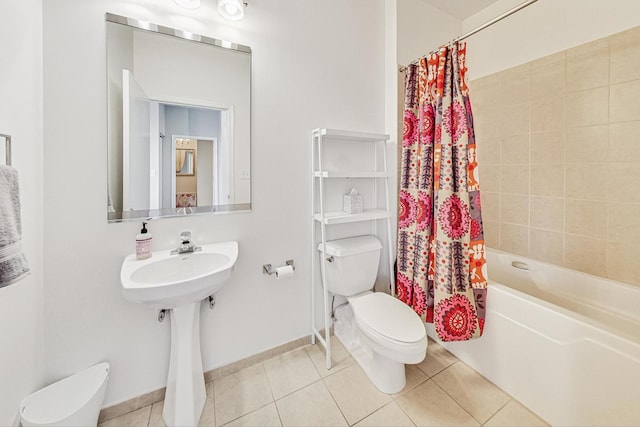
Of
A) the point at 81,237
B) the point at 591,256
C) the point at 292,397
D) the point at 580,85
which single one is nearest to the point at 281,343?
the point at 292,397

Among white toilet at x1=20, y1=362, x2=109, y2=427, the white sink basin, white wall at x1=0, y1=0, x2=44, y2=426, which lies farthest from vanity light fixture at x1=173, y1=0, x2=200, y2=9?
white toilet at x1=20, y1=362, x2=109, y2=427

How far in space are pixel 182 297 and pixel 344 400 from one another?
103 cm

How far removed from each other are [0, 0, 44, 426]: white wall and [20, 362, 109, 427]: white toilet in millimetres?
50

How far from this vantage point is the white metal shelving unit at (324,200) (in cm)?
153

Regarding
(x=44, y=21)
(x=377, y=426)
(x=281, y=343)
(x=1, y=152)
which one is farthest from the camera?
(x=281, y=343)

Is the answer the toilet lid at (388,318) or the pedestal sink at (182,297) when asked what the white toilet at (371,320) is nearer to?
the toilet lid at (388,318)

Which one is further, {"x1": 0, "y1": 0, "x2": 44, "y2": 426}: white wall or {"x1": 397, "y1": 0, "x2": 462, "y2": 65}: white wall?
{"x1": 397, "y1": 0, "x2": 462, "y2": 65}: white wall

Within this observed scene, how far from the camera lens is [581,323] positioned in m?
1.08

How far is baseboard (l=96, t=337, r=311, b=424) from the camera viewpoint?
123 centimetres

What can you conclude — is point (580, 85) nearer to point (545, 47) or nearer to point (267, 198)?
point (545, 47)

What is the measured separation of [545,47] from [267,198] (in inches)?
89.6

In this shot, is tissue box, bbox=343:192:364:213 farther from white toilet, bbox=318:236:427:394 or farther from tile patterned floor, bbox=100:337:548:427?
tile patterned floor, bbox=100:337:548:427

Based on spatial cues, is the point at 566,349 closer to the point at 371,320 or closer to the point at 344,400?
the point at 371,320

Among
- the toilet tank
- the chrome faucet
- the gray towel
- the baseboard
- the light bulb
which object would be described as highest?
the light bulb
